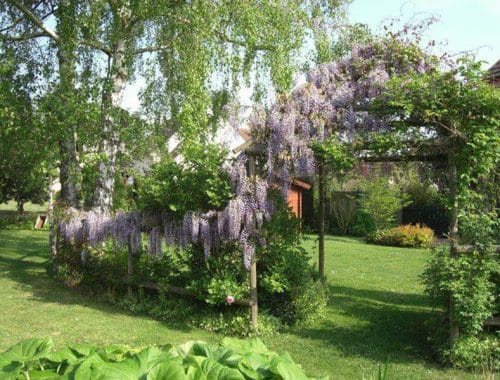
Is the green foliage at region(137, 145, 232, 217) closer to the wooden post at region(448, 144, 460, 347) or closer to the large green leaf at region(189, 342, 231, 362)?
the wooden post at region(448, 144, 460, 347)

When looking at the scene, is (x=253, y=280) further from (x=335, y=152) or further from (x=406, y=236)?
(x=406, y=236)

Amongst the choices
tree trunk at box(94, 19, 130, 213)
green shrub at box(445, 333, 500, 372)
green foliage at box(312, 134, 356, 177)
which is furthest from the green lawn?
green foliage at box(312, 134, 356, 177)

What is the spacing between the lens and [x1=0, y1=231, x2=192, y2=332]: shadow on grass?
8.37 meters

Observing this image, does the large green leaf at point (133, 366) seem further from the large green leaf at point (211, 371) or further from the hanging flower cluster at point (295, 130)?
the hanging flower cluster at point (295, 130)

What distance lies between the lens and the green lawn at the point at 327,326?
596 centimetres

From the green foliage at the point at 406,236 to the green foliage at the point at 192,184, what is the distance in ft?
36.2

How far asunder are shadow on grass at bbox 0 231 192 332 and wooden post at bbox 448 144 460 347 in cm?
323

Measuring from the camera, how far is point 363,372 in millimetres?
5562

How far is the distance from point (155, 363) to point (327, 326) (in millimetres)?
5490

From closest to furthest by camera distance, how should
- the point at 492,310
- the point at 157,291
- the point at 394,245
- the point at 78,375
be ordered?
1. the point at 78,375
2. the point at 492,310
3. the point at 157,291
4. the point at 394,245

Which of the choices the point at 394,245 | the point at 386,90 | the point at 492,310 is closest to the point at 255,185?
the point at 386,90

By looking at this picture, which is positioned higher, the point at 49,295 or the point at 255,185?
the point at 255,185

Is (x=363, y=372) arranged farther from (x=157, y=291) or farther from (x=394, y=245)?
(x=394, y=245)

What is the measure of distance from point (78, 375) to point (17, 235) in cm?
1820
